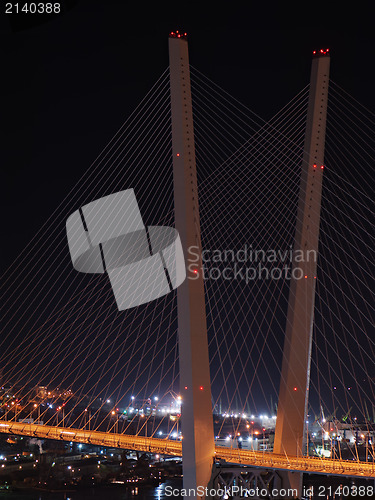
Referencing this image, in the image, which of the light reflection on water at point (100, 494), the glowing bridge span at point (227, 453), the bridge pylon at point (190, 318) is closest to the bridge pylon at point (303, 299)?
the glowing bridge span at point (227, 453)

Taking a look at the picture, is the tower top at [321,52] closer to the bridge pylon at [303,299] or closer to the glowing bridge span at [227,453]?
the bridge pylon at [303,299]

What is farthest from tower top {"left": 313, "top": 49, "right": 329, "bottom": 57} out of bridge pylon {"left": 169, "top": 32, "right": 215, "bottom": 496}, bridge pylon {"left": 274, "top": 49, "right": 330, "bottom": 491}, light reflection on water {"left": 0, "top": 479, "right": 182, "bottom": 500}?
light reflection on water {"left": 0, "top": 479, "right": 182, "bottom": 500}

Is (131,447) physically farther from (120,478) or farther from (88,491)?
(120,478)

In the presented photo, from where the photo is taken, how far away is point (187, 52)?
1218 centimetres

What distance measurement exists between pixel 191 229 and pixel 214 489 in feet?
15.3

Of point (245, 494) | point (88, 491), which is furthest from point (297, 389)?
point (88, 491)

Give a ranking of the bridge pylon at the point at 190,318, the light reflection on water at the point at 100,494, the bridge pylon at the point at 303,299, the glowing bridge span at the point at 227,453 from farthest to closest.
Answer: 1. the light reflection on water at the point at 100,494
2. the bridge pylon at the point at 303,299
3. the bridge pylon at the point at 190,318
4. the glowing bridge span at the point at 227,453

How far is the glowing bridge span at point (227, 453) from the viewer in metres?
9.57

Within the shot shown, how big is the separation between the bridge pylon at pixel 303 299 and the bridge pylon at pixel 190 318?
199cm

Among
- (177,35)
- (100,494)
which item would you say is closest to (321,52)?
(177,35)

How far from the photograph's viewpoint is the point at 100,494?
24031mm

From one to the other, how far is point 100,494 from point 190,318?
674 inches

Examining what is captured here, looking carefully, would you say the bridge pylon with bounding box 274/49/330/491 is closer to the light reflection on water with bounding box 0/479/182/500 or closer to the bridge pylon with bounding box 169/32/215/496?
the bridge pylon with bounding box 169/32/215/496

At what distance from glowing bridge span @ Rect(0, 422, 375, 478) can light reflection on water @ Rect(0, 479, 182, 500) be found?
25.2 feet
